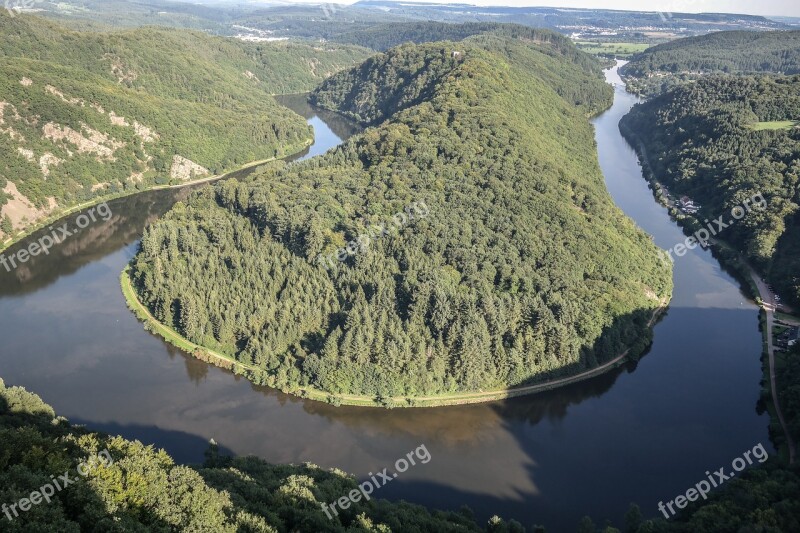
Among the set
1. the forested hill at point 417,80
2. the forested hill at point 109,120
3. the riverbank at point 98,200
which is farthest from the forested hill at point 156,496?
the forested hill at point 417,80

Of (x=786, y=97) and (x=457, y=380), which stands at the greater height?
(x=786, y=97)

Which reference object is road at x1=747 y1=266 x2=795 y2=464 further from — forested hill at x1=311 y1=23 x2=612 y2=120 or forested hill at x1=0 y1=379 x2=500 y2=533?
forested hill at x1=311 y1=23 x2=612 y2=120

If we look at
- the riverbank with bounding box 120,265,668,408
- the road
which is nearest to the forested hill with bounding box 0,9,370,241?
the riverbank with bounding box 120,265,668,408

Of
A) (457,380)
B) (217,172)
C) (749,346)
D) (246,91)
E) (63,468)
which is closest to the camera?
(63,468)

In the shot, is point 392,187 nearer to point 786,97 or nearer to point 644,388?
point 644,388

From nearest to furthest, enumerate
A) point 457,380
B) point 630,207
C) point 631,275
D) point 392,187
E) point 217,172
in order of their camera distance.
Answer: point 457,380 → point 631,275 → point 392,187 → point 630,207 → point 217,172

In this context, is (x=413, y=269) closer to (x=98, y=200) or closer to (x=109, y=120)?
(x=98, y=200)

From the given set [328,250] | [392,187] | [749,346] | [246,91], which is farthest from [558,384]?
[246,91]
